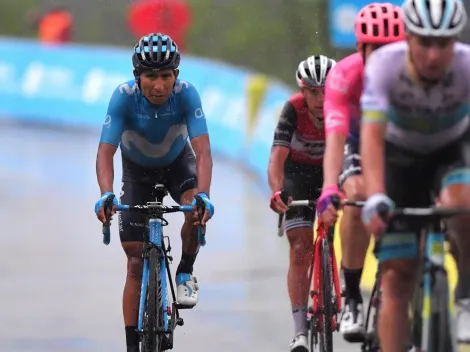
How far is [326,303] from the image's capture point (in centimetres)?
948

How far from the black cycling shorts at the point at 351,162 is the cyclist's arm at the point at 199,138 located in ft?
2.80

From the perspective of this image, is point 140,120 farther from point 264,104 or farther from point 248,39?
point 248,39

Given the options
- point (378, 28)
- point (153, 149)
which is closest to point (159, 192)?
point (153, 149)

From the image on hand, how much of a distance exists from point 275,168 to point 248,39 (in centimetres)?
Result: 1897

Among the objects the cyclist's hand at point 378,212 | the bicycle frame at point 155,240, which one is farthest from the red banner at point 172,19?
the cyclist's hand at point 378,212

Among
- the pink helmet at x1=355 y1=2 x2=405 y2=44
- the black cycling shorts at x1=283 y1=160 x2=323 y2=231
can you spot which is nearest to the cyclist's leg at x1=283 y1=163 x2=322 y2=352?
the black cycling shorts at x1=283 y1=160 x2=323 y2=231

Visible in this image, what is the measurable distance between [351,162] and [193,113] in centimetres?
123

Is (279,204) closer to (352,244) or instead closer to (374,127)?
(352,244)

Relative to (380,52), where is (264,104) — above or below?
above

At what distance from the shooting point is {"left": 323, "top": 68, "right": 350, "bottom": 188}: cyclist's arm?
300 inches

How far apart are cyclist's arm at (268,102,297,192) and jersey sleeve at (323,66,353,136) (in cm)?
153

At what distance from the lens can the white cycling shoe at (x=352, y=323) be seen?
8.68 m

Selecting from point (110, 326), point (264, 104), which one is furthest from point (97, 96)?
point (110, 326)

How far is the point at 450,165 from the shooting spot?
7297 mm
